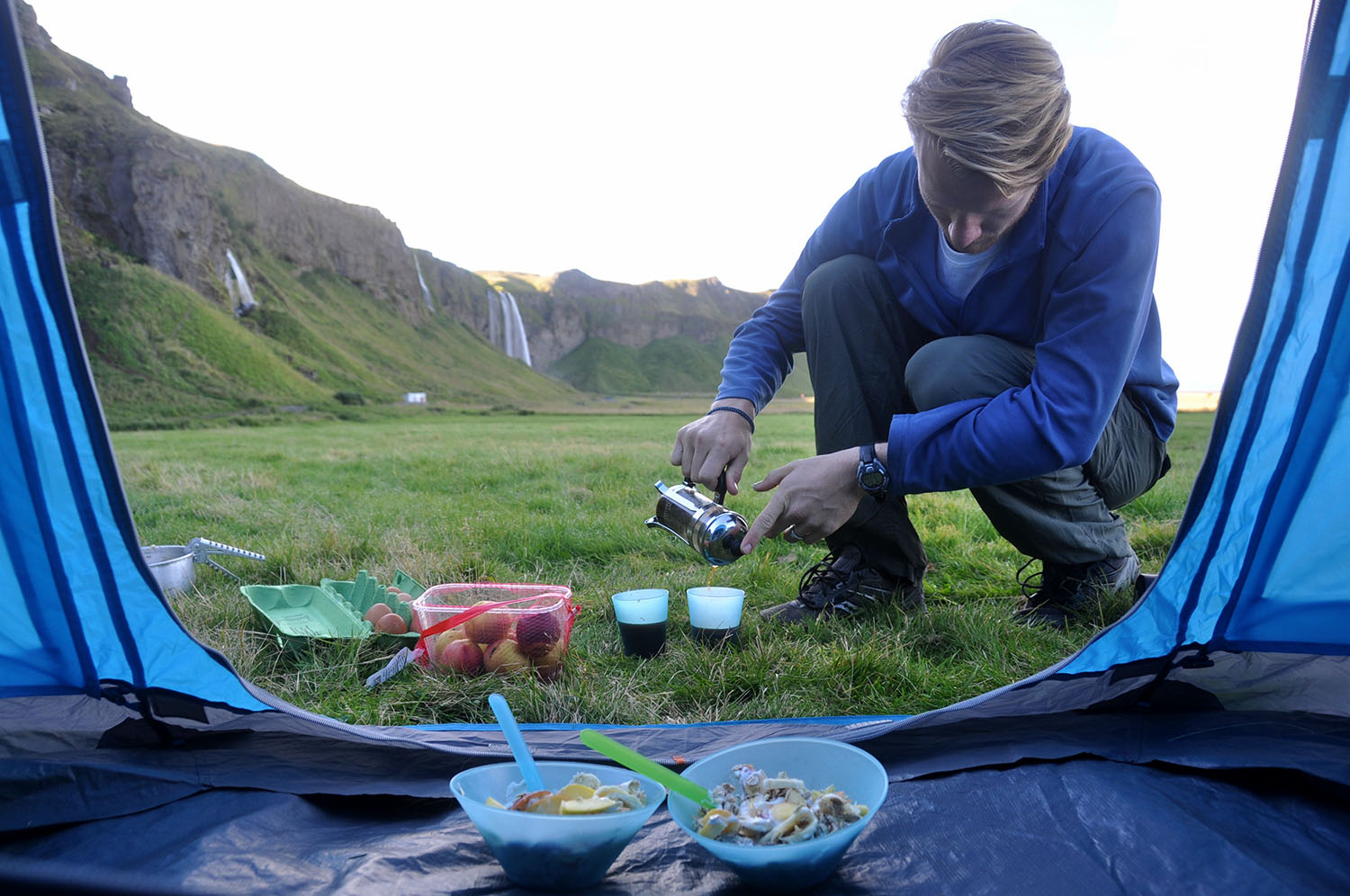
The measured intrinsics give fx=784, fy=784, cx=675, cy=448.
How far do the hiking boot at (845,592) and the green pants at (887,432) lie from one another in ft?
0.15

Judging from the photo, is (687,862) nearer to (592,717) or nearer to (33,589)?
(592,717)

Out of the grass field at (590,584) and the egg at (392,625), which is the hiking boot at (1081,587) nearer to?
the grass field at (590,584)

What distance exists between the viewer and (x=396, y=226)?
80.3 m

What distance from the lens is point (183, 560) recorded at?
2.90 meters

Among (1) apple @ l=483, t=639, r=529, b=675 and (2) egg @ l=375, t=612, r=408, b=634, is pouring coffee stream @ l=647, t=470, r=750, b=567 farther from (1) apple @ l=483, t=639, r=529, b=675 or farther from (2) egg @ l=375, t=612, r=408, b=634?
(2) egg @ l=375, t=612, r=408, b=634

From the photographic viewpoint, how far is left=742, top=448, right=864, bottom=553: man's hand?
182cm

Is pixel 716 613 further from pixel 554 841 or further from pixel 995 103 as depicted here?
pixel 995 103

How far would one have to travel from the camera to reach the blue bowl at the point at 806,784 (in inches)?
41.2

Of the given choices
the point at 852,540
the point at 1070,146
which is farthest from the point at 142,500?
the point at 1070,146

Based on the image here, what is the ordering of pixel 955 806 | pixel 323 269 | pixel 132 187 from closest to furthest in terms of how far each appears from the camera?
pixel 955 806 < pixel 132 187 < pixel 323 269

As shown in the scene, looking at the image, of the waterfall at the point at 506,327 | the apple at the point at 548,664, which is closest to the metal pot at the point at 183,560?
the apple at the point at 548,664

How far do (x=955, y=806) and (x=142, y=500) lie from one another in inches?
225

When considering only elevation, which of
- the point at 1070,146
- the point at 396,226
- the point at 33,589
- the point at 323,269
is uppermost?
the point at 396,226

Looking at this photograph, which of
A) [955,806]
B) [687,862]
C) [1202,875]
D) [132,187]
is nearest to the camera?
[1202,875]
